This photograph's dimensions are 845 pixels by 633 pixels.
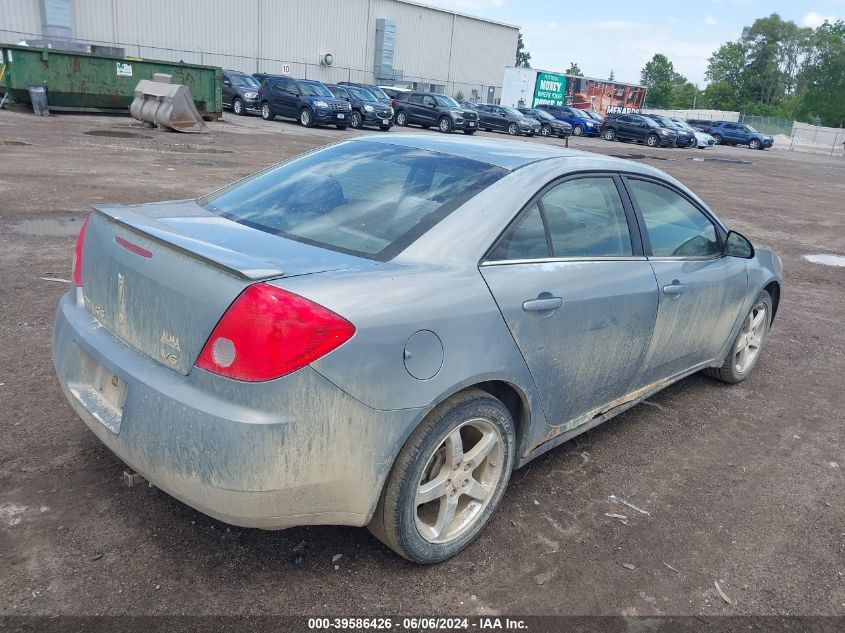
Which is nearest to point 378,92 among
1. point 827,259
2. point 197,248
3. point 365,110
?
point 365,110

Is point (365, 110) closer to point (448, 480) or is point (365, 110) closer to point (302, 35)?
point (302, 35)

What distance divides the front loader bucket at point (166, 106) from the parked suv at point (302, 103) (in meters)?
7.56

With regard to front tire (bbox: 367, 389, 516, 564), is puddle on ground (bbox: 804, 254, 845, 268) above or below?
below

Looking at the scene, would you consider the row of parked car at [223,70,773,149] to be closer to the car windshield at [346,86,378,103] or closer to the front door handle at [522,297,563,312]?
the car windshield at [346,86,378,103]

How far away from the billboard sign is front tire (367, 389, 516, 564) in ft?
176

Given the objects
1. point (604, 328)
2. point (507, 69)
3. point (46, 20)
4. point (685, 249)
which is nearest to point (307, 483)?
point (604, 328)

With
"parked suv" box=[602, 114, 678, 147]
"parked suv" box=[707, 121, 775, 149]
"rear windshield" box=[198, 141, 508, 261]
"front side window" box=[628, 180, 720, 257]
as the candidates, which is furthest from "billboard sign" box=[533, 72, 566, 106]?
"rear windshield" box=[198, 141, 508, 261]

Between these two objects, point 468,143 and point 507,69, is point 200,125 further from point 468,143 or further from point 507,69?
point 507,69

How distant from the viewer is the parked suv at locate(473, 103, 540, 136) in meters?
36.0

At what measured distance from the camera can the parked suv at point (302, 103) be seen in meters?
27.1

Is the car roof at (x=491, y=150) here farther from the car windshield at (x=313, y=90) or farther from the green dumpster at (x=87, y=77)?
the car windshield at (x=313, y=90)

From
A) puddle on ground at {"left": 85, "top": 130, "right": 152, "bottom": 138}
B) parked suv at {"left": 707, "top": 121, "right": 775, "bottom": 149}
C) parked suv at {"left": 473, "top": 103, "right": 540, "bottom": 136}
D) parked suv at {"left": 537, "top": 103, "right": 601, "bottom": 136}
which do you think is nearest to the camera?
puddle on ground at {"left": 85, "top": 130, "right": 152, "bottom": 138}

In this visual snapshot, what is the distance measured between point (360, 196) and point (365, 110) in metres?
27.0

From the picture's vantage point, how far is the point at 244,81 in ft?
98.5
